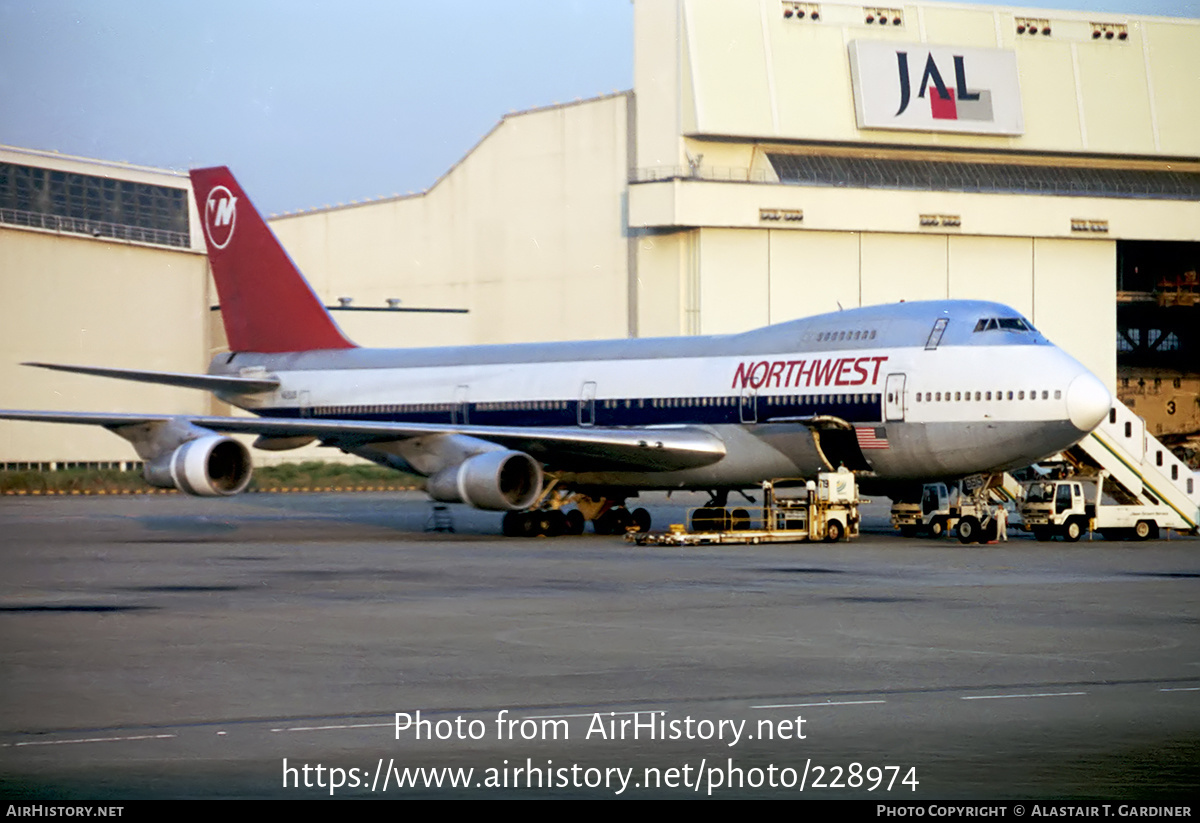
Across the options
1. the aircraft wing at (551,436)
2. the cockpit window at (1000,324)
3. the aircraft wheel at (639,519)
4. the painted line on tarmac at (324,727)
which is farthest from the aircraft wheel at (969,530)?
the painted line on tarmac at (324,727)

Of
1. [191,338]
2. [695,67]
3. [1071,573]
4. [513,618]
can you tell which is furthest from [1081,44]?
[513,618]

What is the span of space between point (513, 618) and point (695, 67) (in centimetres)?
4699

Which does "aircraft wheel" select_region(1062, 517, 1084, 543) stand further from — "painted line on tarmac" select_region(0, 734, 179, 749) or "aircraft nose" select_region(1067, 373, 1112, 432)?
"painted line on tarmac" select_region(0, 734, 179, 749)

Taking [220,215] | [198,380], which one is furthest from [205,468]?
[220,215]

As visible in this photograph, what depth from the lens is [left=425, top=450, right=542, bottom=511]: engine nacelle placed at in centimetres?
3067

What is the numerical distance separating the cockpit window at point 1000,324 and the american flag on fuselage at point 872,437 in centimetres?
257

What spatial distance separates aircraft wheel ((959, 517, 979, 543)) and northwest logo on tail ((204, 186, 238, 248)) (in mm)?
20055

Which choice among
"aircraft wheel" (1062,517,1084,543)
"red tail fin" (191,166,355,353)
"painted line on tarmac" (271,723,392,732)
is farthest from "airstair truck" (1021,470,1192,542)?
"painted line on tarmac" (271,723,392,732)

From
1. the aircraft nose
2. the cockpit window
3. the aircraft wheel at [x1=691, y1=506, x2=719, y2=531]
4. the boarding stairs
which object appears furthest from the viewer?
the aircraft wheel at [x1=691, y1=506, x2=719, y2=531]

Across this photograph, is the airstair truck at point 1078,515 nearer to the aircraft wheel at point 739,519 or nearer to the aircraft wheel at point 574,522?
the aircraft wheel at point 739,519

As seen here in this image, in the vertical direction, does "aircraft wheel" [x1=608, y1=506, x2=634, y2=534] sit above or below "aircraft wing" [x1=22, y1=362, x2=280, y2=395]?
below

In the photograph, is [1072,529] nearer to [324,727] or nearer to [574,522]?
[574,522]
